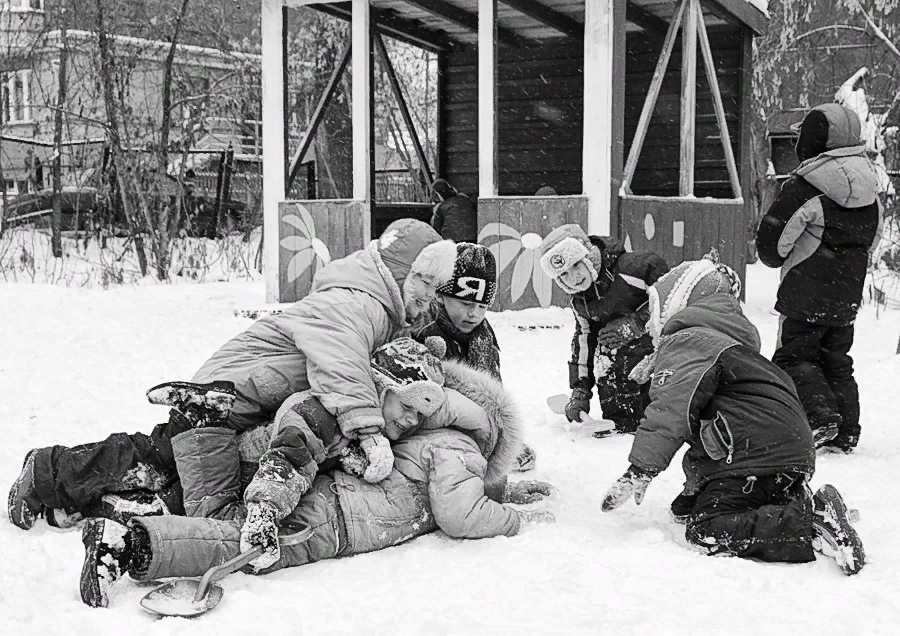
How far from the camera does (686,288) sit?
336 cm

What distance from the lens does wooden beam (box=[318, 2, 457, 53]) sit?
956 cm

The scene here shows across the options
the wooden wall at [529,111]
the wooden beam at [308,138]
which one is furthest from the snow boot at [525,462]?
the wooden wall at [529,111]

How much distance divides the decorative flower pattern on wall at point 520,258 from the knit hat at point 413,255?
4817 mm

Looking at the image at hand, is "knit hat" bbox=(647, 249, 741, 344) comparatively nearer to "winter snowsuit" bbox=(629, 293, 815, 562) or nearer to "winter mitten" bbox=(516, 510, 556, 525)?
"winter snowsuit" bbox=(629, 293, 815, 562)

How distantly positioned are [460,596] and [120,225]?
46.0ft

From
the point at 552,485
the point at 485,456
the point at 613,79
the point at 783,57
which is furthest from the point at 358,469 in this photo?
the point at 783,57

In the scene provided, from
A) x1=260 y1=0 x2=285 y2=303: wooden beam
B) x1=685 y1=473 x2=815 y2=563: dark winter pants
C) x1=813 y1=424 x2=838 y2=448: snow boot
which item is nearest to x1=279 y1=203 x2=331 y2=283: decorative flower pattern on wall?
x1=260 y1=0 x2=285 y2=303: wooden beam

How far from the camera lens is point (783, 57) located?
20.0 metres

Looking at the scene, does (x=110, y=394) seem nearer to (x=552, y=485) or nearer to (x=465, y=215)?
(x=552, y=485)

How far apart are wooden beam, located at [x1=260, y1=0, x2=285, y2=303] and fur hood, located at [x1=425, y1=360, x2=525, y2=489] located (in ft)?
20.0

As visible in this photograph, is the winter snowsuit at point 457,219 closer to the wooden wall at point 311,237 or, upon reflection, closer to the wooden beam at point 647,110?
the wooden wall at point 311,237

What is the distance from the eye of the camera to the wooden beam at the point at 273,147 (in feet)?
30.5

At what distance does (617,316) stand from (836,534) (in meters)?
2.08

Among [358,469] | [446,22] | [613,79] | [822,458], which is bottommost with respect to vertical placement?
[822,458]
